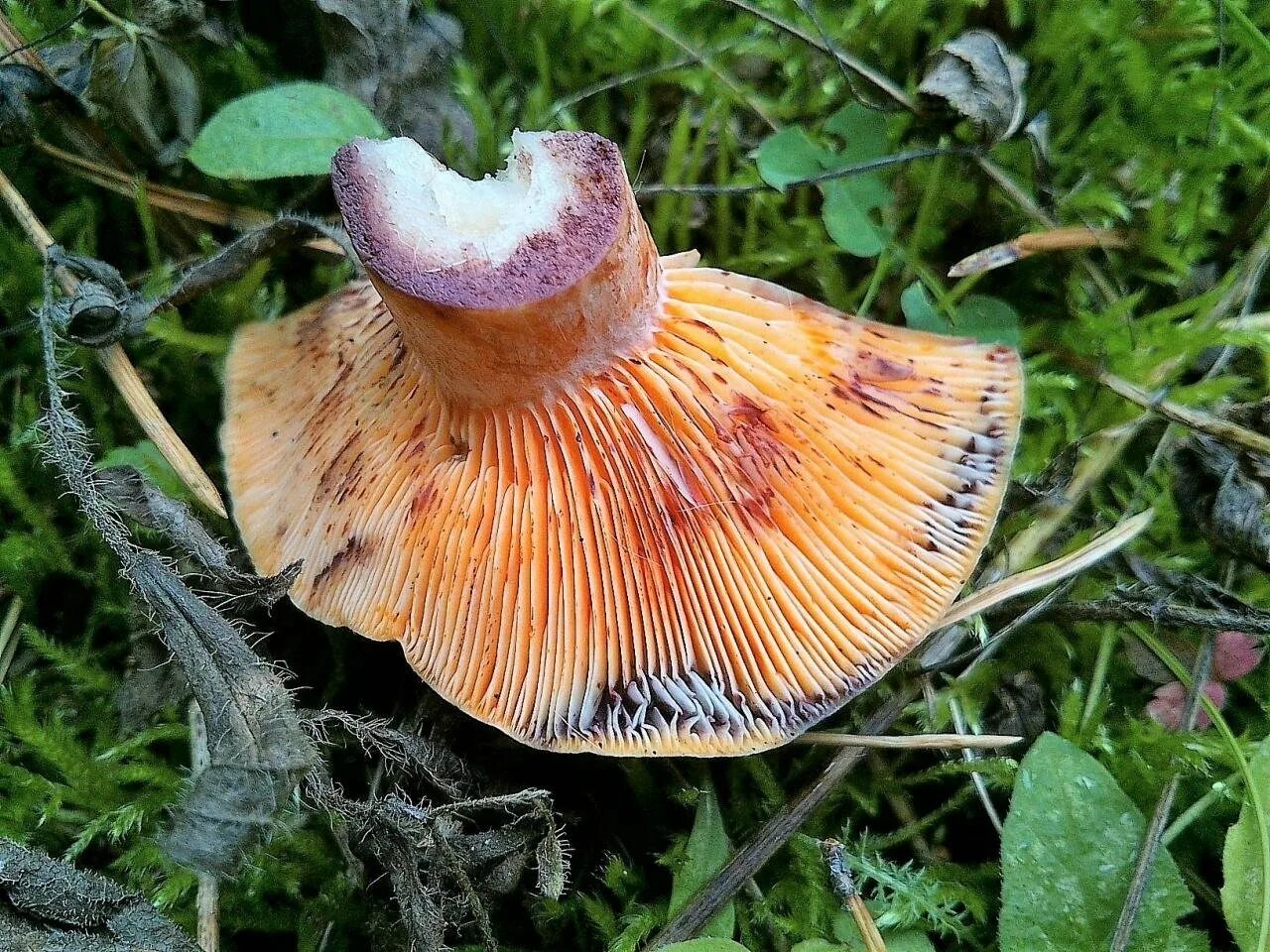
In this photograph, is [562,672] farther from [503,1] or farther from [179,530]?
[503,1]

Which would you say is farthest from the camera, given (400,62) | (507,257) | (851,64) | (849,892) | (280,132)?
(400,62)

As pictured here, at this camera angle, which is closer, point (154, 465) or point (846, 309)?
point (154, 465)

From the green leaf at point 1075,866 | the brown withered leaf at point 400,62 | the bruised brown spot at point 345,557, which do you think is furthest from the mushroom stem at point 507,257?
the green leaf at point 1075,866

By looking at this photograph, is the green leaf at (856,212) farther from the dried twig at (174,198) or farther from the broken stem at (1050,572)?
the dried twig at (174,198)

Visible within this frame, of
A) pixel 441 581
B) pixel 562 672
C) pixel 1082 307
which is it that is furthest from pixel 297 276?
pixel 1082 307

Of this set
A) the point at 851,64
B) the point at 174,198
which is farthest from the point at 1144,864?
the point at 174,198

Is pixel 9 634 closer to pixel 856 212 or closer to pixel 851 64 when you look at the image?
pixel 856 212
